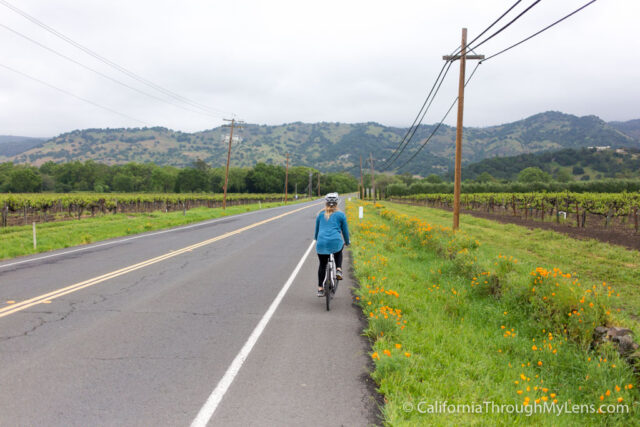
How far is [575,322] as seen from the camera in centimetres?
505

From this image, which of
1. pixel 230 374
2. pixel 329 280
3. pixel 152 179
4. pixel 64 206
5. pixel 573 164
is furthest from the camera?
pixel 152 179

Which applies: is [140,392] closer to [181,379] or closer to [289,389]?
[181,379]

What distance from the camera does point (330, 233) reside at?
6.91m

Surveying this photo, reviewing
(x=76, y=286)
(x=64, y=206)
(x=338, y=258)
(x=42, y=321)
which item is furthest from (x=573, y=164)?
(x=42, y=321)

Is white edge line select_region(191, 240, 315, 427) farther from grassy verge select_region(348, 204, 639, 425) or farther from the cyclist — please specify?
grassy verge select_region(348, 204, 639, 425)

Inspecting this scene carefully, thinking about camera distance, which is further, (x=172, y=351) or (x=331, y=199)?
(x=331, y=199)

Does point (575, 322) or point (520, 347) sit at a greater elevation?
point (575, 322)

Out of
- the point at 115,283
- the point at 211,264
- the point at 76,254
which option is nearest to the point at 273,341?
the point at 115,283

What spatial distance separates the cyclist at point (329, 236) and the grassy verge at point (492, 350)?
0.90 meters

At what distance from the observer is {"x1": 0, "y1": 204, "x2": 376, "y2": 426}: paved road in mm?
3287

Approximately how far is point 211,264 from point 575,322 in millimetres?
8670

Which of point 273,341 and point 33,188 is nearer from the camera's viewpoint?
point 273,341

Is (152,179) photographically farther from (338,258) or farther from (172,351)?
(172,351)

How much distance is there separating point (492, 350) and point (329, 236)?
3242 mm
